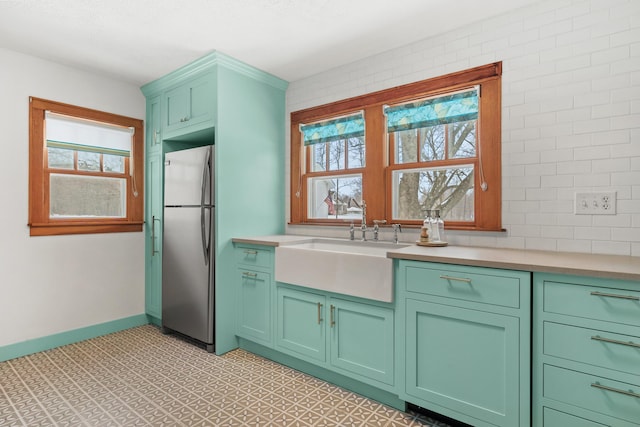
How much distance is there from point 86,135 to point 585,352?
13.3ft

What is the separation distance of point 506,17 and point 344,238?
1.98 m

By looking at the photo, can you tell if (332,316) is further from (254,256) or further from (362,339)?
(254,256)

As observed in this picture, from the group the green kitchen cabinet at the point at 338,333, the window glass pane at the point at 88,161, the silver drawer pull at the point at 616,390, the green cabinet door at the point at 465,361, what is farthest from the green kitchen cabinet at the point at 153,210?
the silver drawer pull at the point at 616,390

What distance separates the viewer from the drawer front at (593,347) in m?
1.36

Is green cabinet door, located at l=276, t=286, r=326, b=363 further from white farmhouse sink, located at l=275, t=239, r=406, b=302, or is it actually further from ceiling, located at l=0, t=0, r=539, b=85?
ceiling, located at l=0, t=0, r=539, b=85

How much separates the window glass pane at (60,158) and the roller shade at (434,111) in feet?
9.48

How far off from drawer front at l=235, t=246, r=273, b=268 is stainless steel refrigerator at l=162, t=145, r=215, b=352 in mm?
223

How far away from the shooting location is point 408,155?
8.96 ft

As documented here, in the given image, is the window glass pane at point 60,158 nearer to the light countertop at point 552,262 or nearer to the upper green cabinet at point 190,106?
the upper green cabinet at point 190,106

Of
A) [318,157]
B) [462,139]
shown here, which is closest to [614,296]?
[462,139]

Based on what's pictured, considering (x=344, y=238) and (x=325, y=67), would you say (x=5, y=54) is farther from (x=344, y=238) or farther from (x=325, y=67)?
(x=344, y=238)

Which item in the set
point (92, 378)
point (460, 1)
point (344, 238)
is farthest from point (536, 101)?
point (92, 378)

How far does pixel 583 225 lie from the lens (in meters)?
1.97

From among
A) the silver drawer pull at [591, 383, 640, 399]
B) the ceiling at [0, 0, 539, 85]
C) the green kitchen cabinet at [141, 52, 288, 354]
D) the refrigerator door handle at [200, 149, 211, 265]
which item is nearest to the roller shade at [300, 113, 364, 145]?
the green kitchen cabinet at [141, 52, 288, 354]
